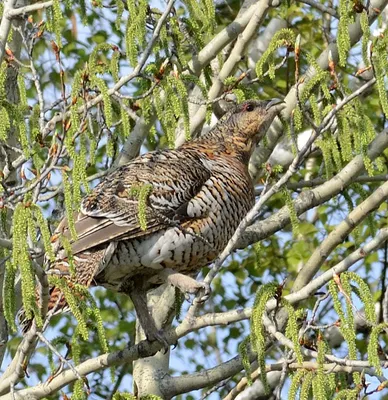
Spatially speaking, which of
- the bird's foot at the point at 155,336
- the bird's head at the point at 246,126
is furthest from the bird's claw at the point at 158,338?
the bird's head at the point at 246,126

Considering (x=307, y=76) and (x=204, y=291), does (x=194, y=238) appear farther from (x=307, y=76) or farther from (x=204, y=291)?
(x=307, y=76)

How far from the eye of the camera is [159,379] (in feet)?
20.2

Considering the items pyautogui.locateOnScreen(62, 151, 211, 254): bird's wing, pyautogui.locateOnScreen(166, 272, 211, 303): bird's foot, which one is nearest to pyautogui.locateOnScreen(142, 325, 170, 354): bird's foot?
pyautogui.locateOnScreen(166, 272, 211, 303): bird's foot

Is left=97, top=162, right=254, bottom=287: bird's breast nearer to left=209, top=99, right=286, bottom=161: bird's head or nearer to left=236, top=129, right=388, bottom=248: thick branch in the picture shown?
left=236, top=129, right=388, bottom=248: thick branch

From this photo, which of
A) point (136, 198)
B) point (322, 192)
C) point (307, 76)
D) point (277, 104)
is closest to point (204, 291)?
point (136, 198)

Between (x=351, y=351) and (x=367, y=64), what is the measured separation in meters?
1.48

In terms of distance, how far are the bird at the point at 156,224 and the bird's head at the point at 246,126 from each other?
0.51 m

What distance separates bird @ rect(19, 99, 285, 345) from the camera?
18.4 ft

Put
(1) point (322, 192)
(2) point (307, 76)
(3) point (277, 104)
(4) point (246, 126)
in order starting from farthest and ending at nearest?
(4) point (246, 126) → (3) point (277, 104) → (2) point (307, 76) → (1) point (322, 192)

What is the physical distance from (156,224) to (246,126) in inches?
63.9

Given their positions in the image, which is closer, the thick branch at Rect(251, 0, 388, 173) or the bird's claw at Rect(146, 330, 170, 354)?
the bird's claw at Rect(146, 330, 170, 354)

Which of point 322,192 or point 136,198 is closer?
point 136,198

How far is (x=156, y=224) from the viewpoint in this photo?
226 inches

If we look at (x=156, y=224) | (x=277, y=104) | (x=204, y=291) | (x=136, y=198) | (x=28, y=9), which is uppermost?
(x=28, y=9)
